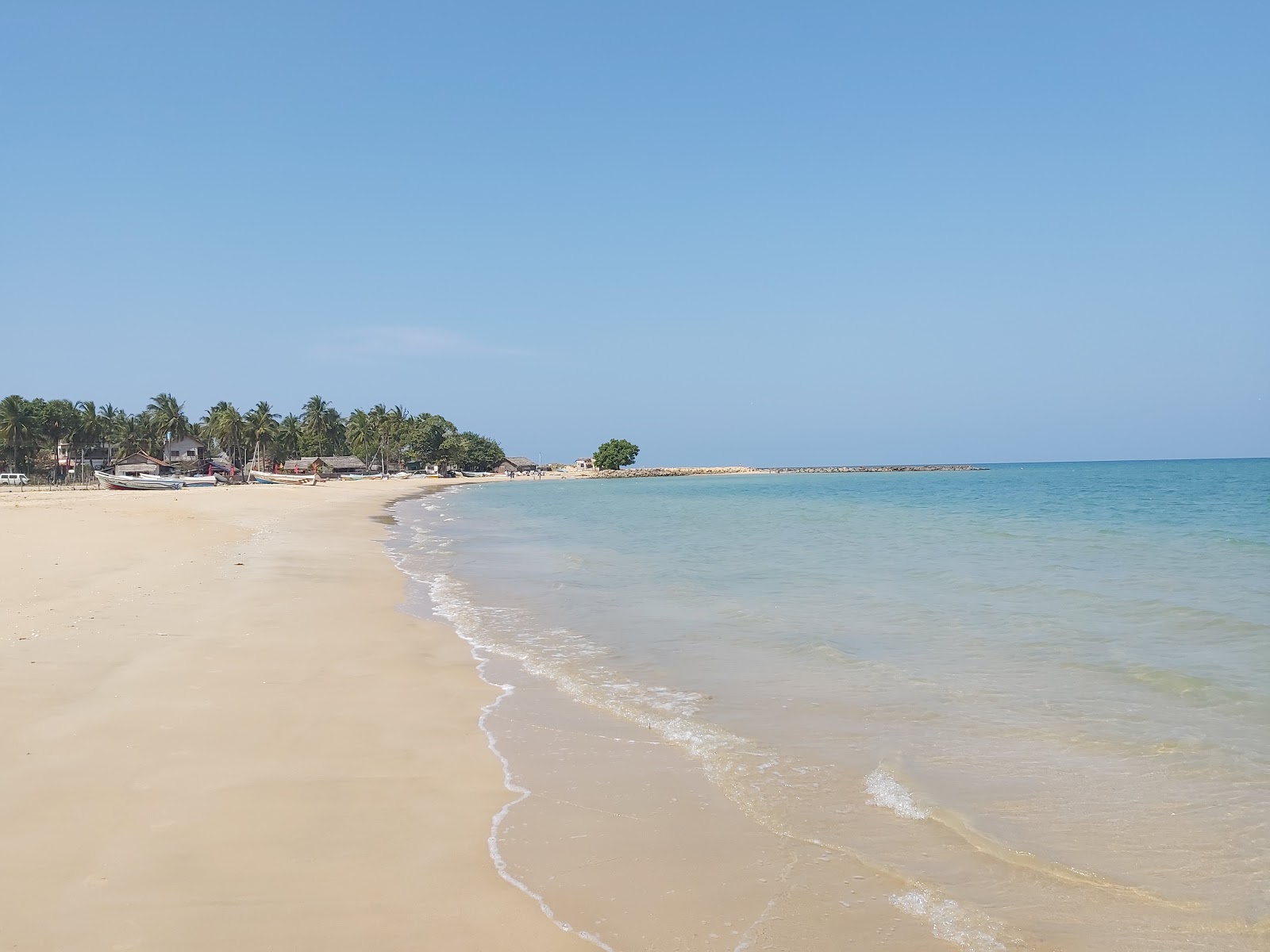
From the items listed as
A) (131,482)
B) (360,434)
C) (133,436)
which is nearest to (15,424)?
(133,436)

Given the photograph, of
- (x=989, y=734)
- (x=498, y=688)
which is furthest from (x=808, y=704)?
(x=498, y=688)

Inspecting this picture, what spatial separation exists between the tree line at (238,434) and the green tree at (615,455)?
1866cm

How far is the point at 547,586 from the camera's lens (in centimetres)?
1413

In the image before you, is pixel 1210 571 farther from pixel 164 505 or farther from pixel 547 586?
pixel 164 505

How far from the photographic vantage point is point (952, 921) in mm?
3439

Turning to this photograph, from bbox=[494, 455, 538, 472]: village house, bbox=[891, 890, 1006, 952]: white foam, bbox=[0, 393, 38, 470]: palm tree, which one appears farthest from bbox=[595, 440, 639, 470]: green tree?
bbox=[891, 890, 1006, 952]: white foam

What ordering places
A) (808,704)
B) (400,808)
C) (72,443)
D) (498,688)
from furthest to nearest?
(72,443) → (498,688) → (808,704) → (400,808)

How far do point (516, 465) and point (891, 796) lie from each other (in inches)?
5048

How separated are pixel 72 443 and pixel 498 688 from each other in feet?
294

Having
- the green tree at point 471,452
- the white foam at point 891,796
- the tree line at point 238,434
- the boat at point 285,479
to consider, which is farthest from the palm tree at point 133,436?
the white foam at point 891,796

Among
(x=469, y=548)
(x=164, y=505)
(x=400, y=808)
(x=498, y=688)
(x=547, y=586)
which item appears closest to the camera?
(x=400, y=808)

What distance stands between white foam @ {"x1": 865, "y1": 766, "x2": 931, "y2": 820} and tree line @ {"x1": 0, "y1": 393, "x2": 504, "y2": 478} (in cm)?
7774

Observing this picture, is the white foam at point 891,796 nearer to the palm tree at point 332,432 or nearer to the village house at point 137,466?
the village house at point 137,466

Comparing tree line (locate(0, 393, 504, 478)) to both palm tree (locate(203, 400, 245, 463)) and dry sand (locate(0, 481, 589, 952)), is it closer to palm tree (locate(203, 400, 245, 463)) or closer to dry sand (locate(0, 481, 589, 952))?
palm tree (locate(203, 400, 245, 463))
